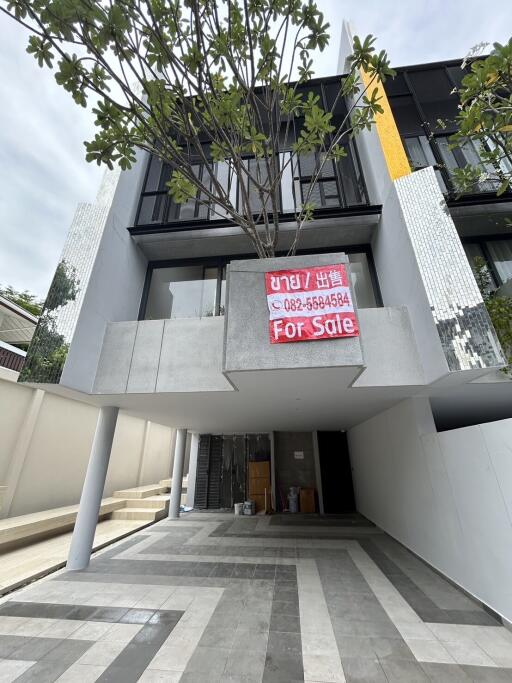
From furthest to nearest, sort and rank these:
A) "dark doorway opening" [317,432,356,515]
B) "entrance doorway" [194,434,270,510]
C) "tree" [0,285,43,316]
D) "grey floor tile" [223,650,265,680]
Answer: "tree" [0,285,43,316] → "entrance doorway" [194,434,270,510] → "dark doorway opening" [317,432,356,515] → "grey floor tile" [223,650,265,680]

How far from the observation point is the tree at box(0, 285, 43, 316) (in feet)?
43.5

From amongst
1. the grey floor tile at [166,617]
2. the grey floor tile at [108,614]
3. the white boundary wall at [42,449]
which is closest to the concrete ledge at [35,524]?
the white boundary wall at [42,449]

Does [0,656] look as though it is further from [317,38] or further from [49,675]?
[317,38]

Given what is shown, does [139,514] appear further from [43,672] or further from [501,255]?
[501,255]

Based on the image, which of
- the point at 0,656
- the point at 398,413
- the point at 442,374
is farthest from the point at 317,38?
the point at 0,656

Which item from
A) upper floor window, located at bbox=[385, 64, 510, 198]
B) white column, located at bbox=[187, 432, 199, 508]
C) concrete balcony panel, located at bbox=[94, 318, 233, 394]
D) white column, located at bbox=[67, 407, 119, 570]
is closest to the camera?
concrete balcony panel, located at bbox=[94, 318, 233, 394]

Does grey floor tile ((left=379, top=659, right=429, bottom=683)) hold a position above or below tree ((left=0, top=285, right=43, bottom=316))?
below

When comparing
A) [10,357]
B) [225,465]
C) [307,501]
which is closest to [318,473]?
[307,501]

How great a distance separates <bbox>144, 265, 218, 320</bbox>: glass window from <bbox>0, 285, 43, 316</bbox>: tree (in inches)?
422

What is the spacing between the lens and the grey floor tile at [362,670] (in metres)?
2.34

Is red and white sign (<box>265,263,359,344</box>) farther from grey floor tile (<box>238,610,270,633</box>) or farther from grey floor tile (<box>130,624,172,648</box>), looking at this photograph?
grey floor tile (<box>130,624,172,648</box>)

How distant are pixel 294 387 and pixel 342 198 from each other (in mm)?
4500

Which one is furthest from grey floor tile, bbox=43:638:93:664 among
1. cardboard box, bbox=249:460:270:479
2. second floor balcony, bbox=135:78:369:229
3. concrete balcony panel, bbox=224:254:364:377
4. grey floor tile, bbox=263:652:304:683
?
cardboard box, bbox=249:460:270:479

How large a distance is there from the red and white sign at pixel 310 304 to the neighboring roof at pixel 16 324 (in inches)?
391
